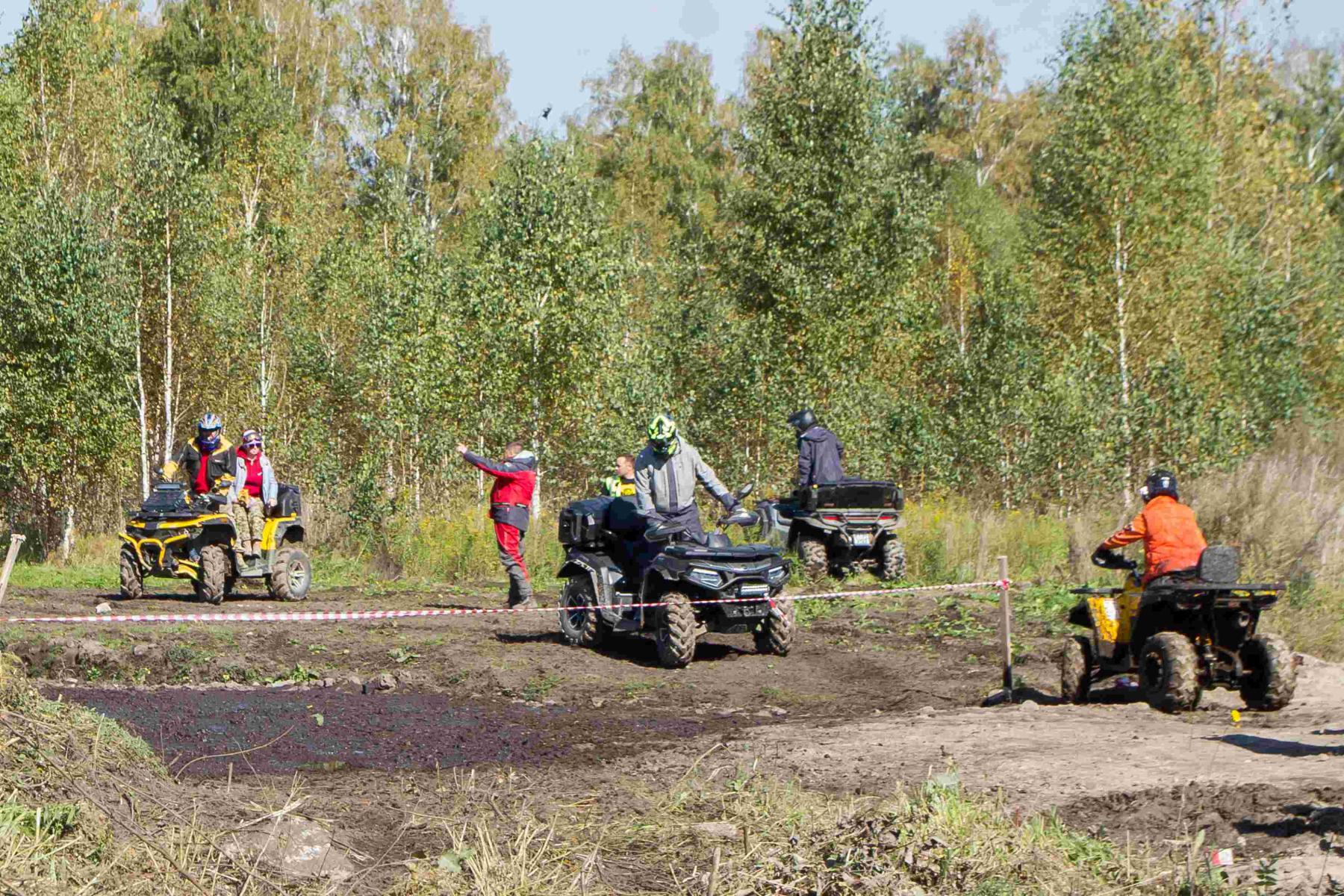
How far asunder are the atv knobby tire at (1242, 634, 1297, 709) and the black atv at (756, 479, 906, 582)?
7.79m

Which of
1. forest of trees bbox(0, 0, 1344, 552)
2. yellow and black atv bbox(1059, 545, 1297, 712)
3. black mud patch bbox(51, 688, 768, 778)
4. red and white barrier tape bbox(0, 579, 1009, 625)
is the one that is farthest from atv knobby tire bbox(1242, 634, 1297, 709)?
forest of trees bbox(0, 0, 1344, 552)

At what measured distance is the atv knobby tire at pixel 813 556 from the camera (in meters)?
18.0

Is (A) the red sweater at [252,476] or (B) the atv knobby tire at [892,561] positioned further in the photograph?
(B) the atv knobby tire at [892,561]

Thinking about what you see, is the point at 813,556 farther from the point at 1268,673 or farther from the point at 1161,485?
the point at 1268,673

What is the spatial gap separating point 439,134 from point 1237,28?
24345 mm

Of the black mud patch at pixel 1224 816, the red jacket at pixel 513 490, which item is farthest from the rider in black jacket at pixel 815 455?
the black mud patch at pixel 1224 816

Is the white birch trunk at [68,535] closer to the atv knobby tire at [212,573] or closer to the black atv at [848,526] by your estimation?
the atv knobby tire at [212,573]

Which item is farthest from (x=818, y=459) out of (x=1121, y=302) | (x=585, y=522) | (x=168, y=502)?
(x=1121, y=302)

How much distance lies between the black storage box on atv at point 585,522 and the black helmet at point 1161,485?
467 cm

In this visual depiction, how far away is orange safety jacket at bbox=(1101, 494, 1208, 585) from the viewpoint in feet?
34.3

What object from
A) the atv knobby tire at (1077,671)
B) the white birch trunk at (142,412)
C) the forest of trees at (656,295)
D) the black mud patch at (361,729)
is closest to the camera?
the black mud patch at (361,729)

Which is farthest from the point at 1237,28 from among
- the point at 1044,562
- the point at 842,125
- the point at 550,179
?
the point at 1044,562

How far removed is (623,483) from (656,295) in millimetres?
28370

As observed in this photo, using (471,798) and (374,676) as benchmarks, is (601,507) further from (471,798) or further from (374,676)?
(471,798)
